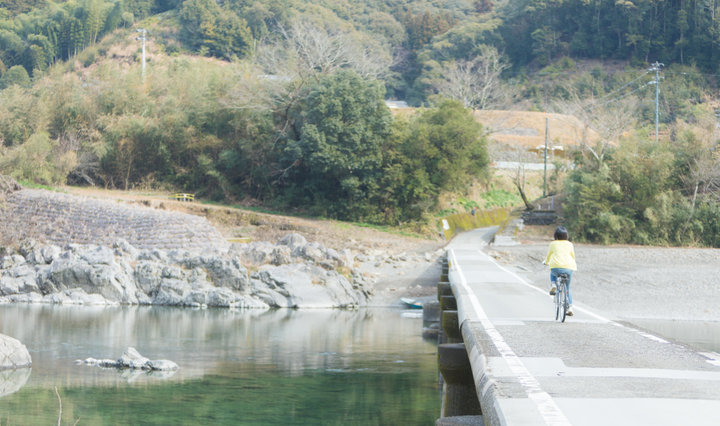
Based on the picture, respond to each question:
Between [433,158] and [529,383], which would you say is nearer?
[529,383]

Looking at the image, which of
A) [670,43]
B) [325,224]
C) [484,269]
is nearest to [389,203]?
[325,224]

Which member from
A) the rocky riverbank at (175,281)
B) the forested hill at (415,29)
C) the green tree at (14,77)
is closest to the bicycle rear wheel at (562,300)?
Result: the rocky riverbank at (175,281)

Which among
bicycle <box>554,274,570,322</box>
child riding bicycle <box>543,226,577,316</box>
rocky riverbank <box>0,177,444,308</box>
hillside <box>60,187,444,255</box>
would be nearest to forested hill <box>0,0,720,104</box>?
hillside <box>60,187,444,255</box>

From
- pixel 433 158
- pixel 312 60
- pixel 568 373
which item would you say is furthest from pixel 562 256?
pixel 312 60

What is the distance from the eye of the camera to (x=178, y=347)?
2009cm

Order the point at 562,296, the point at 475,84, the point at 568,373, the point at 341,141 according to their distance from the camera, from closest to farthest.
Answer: the point at 568,373
the point at 562,296
the point at 341,141
the point at 475,84

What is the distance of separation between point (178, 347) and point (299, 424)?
8110 millimetres

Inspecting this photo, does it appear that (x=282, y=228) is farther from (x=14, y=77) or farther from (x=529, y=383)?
(x=14, y=77)

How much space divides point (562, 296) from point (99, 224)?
27.4 metres

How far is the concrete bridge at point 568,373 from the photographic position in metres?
5.07

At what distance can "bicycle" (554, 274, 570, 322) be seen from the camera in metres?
10.6

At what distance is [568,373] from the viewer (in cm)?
662

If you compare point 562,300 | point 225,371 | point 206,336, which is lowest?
point 206,336

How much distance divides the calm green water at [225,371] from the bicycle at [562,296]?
139 inches
